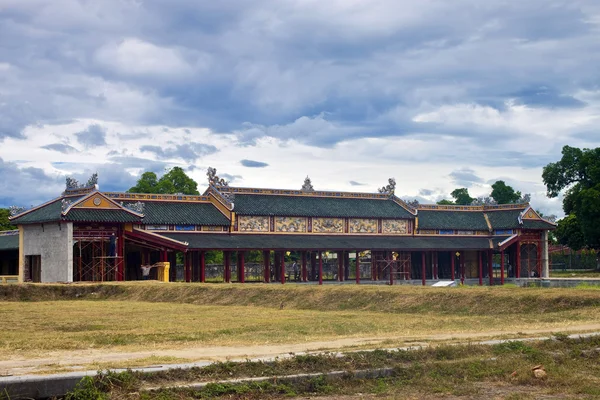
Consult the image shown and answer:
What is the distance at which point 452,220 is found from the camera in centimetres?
6806

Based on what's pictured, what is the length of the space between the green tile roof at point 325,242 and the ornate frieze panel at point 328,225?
0.66 meters

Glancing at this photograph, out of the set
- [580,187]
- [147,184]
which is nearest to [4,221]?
[147,184]

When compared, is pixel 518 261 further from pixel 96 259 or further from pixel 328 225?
pixel 96 259

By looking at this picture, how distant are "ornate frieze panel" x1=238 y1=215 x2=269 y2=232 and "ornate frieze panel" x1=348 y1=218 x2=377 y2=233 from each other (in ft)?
23.8

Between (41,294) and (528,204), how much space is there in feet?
138

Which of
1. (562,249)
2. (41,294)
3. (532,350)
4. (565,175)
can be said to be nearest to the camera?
(532,350)

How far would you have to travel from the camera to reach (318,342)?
16406 mm

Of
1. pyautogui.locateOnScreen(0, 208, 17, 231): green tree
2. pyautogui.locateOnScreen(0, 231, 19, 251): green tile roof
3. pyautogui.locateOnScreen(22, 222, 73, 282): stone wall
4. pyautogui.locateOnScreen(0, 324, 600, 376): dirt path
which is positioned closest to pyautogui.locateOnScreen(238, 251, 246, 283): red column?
pyautogui.locateOnScreen(22, 222, 73, 282): stone wall

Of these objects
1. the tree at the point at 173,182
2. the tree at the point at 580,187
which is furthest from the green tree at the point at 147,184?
the tree at the point at 580,187

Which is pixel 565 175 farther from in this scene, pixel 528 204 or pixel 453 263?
pixel 453 263

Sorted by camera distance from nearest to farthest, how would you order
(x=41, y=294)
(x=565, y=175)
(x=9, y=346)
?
(x=9, y=346) < (x=41, y=294) < (x=565, y=175)

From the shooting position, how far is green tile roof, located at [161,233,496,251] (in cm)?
5349

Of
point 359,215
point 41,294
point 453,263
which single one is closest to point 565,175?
point 453,263

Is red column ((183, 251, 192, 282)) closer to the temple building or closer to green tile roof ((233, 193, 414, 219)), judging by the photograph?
the temple building
